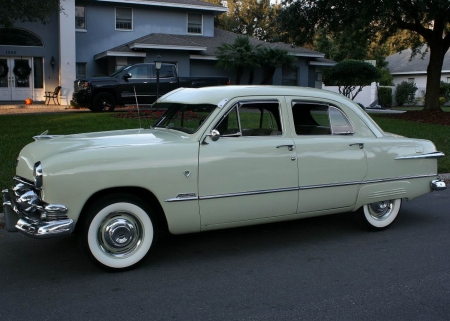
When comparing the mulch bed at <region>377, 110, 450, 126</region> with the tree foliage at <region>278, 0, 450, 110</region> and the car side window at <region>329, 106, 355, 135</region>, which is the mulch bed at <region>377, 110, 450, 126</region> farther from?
the car side window at <region>329, 106, 355, 135</region>

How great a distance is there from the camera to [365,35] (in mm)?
20703

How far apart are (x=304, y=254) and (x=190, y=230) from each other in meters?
1.29

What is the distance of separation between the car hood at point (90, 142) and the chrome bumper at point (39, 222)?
475mm

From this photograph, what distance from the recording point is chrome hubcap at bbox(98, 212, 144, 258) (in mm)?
4715

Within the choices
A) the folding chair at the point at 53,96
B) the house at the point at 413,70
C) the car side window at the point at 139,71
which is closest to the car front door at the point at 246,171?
the car side window at the point at 139,71

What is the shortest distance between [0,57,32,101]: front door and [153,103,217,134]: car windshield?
2078 centimetres

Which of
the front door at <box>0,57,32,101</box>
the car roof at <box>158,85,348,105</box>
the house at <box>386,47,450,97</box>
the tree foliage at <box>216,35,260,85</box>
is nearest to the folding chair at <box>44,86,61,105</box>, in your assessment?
the front door at <box>0,57,32,101</box>

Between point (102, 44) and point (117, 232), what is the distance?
23.1 metres

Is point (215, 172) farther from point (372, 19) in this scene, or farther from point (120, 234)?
point (372, 19)

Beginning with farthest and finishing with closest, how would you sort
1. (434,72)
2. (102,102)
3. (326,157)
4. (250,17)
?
(250,17) → (434,72) → (102,102) → (326,157)

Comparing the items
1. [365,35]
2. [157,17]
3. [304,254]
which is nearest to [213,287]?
[304,254]

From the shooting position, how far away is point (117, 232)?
475cm

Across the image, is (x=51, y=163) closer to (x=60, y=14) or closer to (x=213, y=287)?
(x=213, y=287)

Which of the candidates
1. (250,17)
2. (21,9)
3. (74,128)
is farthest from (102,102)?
(250,17)
